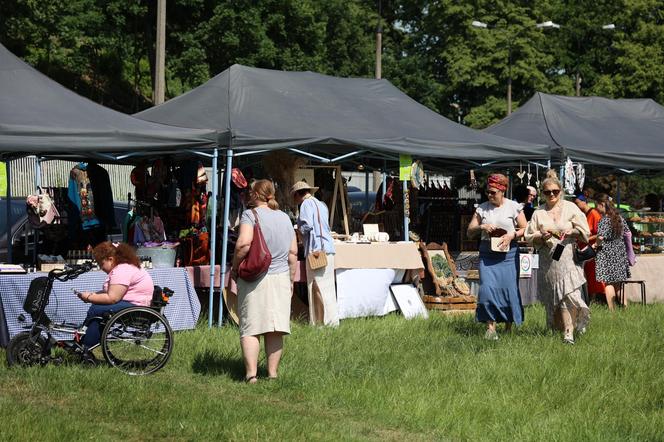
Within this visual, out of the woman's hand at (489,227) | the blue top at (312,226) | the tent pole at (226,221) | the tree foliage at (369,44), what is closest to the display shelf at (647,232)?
the blue top at (312,226)

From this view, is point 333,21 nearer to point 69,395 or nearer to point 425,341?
point 425,341

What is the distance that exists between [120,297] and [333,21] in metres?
34.8

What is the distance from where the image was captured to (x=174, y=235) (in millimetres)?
13078

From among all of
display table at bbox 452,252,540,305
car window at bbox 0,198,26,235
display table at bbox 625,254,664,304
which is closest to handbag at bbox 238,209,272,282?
display table at bbox 452,252,540,305

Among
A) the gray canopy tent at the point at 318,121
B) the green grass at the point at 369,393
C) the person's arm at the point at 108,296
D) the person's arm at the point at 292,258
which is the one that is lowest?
the green grass at the point at 369,393

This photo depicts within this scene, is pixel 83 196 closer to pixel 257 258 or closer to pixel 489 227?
pixel 489 227

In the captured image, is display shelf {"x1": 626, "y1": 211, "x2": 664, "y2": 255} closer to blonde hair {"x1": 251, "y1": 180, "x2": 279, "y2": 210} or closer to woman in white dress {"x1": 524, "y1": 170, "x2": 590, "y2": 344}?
woman in white dress {"x1": 524, "y1": 170, "x2": 590, "y2": 344}

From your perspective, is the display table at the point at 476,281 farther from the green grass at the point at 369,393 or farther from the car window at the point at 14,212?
the car window at the point at 14,212

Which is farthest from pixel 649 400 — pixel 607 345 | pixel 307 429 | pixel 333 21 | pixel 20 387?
pixel 333 21

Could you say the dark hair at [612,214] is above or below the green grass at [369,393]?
above

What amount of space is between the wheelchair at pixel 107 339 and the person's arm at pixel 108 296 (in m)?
0.12

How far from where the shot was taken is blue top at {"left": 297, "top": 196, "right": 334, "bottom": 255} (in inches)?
478

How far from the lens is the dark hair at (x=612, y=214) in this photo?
14.1 meters

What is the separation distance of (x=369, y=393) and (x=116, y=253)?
97.0 inches
